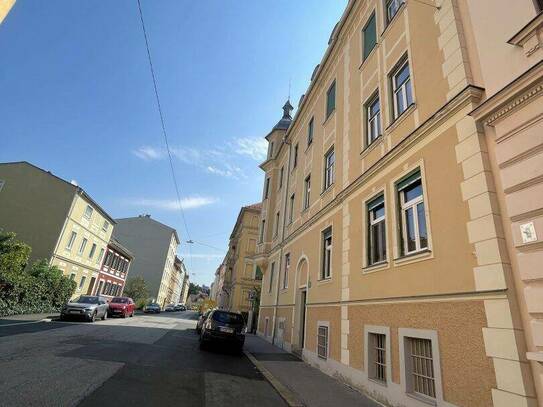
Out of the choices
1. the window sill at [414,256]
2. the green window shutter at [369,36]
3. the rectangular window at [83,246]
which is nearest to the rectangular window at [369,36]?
the green window shutter at [369,36]

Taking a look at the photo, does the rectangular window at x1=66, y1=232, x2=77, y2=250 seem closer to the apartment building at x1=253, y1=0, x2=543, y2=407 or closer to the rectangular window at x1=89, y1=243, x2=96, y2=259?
the rectangular window at x1=89, y1=243, x2=96, y2=259

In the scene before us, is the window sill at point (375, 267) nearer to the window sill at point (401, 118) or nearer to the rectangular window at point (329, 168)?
the window sill at point (401, 118)

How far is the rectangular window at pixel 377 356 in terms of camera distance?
7312mm

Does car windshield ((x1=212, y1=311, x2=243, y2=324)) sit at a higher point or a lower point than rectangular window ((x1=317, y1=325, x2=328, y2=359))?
higher

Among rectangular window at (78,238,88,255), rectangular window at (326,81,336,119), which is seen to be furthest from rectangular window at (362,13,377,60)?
rectangular window at (78,238,88,255)

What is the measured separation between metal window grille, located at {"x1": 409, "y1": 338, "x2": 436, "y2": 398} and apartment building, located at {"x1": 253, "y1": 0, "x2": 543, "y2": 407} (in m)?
0.02

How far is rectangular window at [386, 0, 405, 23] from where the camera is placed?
9766 mm

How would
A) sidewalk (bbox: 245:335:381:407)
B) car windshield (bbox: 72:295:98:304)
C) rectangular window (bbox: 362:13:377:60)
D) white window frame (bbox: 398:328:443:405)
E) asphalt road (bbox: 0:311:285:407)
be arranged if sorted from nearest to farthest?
asphalt road (bbox: 0:311:285:407)
white window frame (bbox: 398:328:443:405)
sidewalk (bbox: 245:335:381:407)
rectangular window (bbox: 362:13:377:60)
car windshield (bbox: 72:295:98:304)

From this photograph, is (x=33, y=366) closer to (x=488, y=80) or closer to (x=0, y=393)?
(x=0, y=393)

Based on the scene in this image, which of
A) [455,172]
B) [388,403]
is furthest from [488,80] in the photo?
[388,403]

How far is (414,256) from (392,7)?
8.13m

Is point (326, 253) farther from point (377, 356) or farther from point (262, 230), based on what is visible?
point (262, 230)

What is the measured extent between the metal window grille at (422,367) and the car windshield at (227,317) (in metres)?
8.41

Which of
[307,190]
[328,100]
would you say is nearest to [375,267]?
[307,190]
